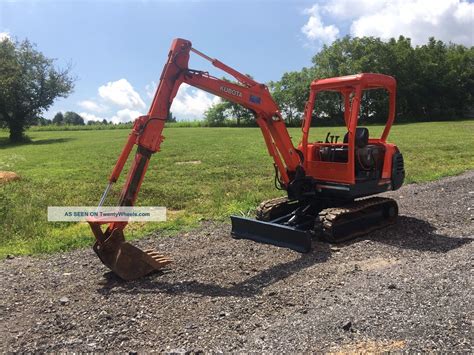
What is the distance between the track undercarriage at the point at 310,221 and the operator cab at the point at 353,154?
1.10 feet

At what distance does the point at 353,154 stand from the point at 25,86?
39788 millimetres

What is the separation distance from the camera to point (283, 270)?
6.20 meters

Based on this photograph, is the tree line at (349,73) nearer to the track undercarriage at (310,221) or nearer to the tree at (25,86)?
the tree at (25,86)

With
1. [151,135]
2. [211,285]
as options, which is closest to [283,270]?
[211,285]

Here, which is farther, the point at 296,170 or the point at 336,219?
the point at 296,170

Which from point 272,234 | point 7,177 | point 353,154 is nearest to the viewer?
point 272,234

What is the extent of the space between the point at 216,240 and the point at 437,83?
65.2m

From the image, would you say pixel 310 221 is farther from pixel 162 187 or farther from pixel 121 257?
pixel 162 187

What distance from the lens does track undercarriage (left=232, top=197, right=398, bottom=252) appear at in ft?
23.7

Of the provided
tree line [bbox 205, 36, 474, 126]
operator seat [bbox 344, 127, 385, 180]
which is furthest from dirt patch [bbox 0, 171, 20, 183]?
tree line [bbox 205, 36, 474, 126]

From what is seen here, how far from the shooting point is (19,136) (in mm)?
42062

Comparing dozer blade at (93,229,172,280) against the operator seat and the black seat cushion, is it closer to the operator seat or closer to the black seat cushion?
the operator seat

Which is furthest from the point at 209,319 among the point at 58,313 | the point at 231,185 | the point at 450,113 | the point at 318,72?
the point at 318,72

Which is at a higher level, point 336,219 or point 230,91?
point 230,91
